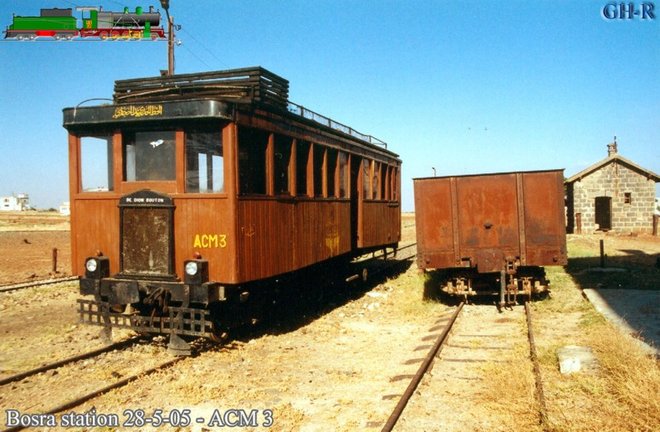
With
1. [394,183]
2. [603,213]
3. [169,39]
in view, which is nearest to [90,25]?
[169,39]

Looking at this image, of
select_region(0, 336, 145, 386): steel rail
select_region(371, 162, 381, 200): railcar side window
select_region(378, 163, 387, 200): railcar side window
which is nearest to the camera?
select_region(0, 336, 145, 386): steel rail

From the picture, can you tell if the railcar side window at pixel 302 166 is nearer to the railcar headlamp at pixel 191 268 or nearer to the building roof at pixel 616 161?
the railcar headlamp at pixel 191 268

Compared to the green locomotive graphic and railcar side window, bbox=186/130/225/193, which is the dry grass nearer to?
railcar side window, bbox=186/130/225/193

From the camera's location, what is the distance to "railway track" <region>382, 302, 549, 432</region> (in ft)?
15.8

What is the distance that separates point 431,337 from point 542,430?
3640mm

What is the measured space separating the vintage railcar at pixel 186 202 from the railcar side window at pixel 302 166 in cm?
34

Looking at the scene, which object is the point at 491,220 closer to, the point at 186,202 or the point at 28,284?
the point at 186,202

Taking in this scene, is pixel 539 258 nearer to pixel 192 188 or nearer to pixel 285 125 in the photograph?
pixel 285 125

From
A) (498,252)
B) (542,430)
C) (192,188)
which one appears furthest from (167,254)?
(498,252)

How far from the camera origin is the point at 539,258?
10180mm

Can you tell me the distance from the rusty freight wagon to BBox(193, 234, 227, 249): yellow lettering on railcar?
4744 mm

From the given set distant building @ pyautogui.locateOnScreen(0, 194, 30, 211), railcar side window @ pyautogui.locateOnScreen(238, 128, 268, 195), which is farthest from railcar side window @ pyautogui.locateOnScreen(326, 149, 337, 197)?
distant building @ pyautogui.locateOnScreen(0, 194, 30, 211)

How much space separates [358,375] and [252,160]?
129 inches

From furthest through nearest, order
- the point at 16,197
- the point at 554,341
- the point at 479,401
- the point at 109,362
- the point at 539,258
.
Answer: the point at 16,197, the point at 539,258, the point at 554,341, the point at 109,362, the point at 479,401
